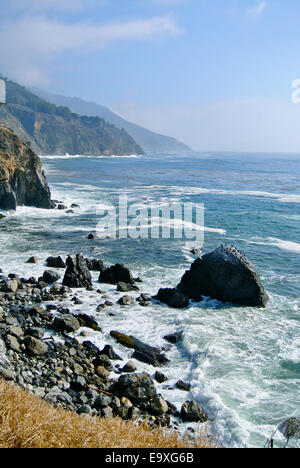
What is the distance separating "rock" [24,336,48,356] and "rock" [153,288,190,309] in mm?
8225

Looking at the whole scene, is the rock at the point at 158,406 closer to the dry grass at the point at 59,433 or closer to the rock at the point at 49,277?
the dry grass at the point at 59,433

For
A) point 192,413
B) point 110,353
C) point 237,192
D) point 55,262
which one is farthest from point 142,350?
point 237,192

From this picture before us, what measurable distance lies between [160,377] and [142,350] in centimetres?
192

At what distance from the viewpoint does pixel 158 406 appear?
10844 millimetres

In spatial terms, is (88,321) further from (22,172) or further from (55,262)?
(22,172)

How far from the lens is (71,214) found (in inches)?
1746

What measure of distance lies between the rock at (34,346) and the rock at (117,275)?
9302 millimetres

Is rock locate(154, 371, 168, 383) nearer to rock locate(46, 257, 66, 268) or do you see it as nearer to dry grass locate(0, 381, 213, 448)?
dry grass locate(0, 381, 213, 448)

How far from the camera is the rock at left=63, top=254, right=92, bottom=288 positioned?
70.8 feet

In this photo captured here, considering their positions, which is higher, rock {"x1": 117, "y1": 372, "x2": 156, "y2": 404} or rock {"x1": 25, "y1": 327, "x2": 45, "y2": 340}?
rock {"x1": 25, "y1": 327, "x2": 45, "y2": 340}

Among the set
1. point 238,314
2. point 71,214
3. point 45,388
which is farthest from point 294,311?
point 71,214

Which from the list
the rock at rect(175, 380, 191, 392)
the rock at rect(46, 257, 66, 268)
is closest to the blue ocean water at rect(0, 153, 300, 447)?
the rock at rect(175, 380, 191, 392)

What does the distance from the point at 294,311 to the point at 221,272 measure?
15.3 ft
